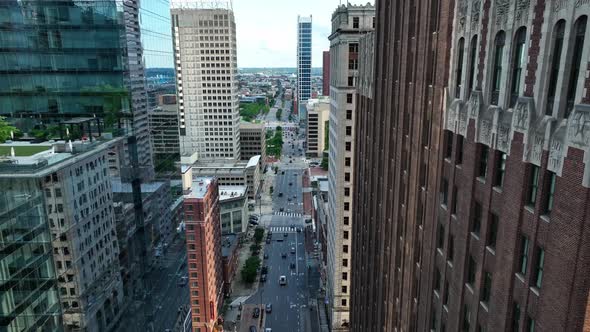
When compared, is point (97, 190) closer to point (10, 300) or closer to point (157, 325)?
point (10, 300)

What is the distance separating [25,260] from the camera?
20109 millimetres

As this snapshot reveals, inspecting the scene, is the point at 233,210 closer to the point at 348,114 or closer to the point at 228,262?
the point at 228,262

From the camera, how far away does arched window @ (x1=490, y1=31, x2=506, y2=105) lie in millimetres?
16703

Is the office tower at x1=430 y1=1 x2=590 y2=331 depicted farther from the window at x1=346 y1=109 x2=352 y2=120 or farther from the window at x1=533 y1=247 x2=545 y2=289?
the window at x1=346 y1=109 x2=352 y2=120

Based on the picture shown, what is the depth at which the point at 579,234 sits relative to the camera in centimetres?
1180

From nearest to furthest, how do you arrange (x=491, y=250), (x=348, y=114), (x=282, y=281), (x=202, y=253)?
(x=491, y=250)
(x=348, y=114)
(x=202, y=253)
(x=282, y=281)

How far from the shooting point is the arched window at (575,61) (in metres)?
12.2

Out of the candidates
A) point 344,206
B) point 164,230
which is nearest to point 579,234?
point 164,230

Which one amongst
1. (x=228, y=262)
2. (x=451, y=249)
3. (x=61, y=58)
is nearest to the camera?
(x=451, y=249)

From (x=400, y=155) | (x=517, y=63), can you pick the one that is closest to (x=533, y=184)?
(x=517, y=63)

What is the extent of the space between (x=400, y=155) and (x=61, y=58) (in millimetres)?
25458

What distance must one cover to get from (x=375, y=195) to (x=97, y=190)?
2690 cm

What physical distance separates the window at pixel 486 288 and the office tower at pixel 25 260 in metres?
22.1

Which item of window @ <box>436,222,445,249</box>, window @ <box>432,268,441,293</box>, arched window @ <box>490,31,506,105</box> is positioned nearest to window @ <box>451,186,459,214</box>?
window @ <box>436,222,445,249</box>
